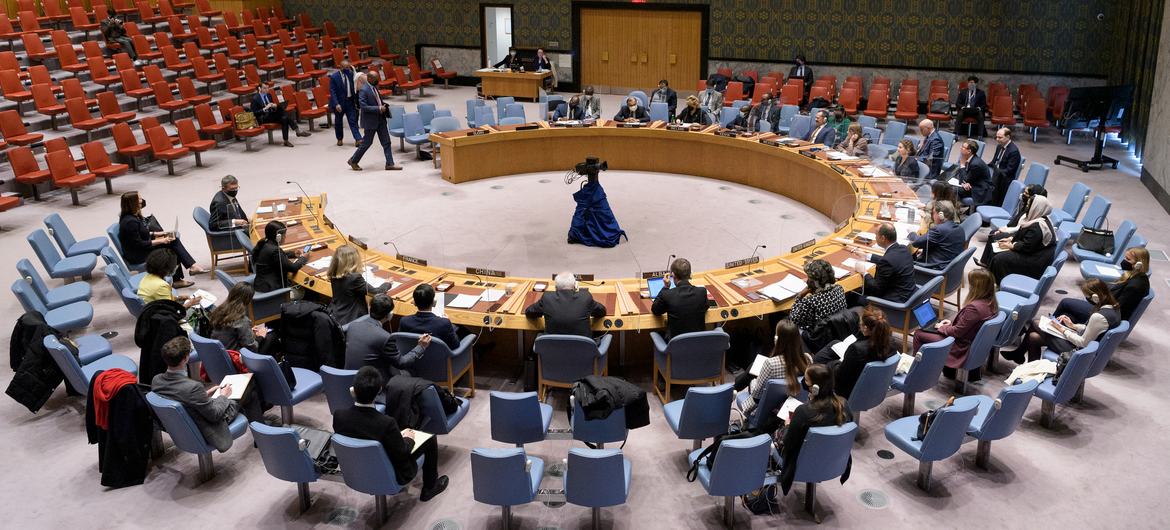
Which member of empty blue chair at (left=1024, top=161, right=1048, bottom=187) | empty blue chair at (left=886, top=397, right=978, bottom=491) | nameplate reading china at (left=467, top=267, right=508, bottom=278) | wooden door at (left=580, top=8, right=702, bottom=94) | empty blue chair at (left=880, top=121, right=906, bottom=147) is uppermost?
wooden door at (left=580, top=8, right=702, bottom=94)

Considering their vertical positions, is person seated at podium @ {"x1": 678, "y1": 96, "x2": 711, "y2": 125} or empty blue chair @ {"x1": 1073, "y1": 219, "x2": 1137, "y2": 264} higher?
person seated at podium @ {"x1": 678, "y1": 96, "x2": 711, "y2": 125}

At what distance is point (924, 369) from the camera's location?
6.97 m

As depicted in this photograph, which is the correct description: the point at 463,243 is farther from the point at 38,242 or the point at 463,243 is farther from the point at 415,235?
the point at 38,242

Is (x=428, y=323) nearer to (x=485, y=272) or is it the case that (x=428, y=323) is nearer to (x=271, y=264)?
Answer: (x=485, y=272)

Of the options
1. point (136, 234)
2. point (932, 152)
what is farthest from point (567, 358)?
point (932, 152)

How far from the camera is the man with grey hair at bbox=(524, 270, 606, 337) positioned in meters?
7.35

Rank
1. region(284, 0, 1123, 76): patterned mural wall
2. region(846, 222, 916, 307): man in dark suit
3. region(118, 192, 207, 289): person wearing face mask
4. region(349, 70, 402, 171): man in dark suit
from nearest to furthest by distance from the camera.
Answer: region(846, 222, 916, 307): man in dark suit → region(118, 192, 207, 289): person wearing face mask → region(349, 70, 402, 171): man in dark suit → region(284, 0, 1123, 76): patterned mural wall

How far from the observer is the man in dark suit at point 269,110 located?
1691 centimetres

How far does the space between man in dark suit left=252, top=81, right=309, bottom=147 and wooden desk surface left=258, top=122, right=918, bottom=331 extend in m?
3.89

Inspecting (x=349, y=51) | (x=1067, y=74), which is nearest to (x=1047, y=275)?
(x=1067, y=74)

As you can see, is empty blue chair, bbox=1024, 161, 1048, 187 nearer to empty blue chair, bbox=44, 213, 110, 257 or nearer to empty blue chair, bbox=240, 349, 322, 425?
empty blue chair, bbox=240, 349, 322, 425

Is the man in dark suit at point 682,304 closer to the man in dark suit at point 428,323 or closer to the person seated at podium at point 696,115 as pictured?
the man in dark suit at point 428,323

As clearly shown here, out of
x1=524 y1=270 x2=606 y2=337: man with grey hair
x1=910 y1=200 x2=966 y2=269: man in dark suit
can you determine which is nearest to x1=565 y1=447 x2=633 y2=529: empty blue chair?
x1=524 y1=270 x2=606 y2=337: man with grey hair

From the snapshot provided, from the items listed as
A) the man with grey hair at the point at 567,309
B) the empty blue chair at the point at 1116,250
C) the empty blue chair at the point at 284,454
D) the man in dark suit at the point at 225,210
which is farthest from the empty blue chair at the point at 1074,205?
the man in dark suit at the point at 225,210
